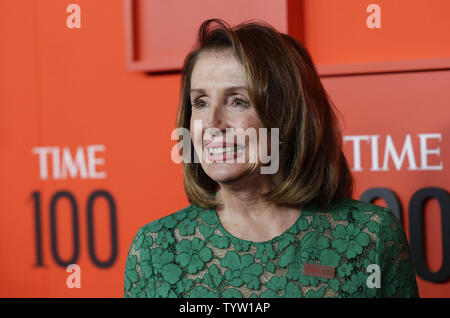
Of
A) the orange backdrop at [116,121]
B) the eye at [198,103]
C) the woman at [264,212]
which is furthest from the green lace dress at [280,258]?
the orange backdrop at [116,121]

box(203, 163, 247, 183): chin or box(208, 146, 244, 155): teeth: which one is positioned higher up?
box(208, 146, 244, 155): teeth

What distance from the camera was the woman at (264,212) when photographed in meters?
1.31

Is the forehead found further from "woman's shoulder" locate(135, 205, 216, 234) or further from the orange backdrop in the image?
the orange backdrop

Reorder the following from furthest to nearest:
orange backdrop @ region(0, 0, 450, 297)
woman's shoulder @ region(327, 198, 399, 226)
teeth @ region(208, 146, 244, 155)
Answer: orange backdrop @ region(0, 0, 450, 297) → woman's shoulder @ region(327, 198, 399, 226) → teeth @ region(208, 146, 244, 155)

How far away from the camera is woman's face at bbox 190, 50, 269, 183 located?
129 cm

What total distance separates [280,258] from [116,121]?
3.17 ft

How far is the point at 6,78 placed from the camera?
216 cm

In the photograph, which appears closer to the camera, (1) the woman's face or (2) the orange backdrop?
(1) the woman's face

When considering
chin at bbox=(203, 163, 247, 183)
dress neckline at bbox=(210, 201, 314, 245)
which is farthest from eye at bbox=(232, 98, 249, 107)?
dress neckline at bbox=(210, 201, 314, 245)

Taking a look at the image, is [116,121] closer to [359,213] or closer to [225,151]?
[225,151]

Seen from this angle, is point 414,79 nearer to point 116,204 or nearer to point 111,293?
point 116,204

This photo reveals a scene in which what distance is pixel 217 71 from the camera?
1336 millimetres

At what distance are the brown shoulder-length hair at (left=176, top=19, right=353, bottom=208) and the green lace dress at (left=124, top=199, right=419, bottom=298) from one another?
0.07 metres
